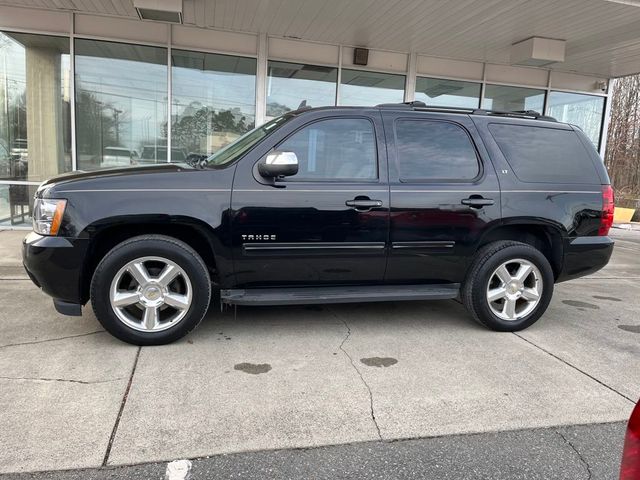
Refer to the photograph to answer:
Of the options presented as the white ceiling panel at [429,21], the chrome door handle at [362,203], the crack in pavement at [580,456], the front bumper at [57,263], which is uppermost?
the white ceiling panel at [429,21]

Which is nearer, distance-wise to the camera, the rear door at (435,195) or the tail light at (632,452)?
the tail light at (632,452)

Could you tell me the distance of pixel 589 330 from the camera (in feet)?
15.4

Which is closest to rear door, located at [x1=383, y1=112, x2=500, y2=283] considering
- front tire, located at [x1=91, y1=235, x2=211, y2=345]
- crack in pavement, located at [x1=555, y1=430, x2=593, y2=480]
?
front tire, located at [x1=91, y1=235, x2=211, y2=345]

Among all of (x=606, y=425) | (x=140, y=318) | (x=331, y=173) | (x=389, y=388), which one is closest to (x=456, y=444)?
(x=389, y=388)

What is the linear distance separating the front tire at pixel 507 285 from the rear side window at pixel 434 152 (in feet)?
2.45

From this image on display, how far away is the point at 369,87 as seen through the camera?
1052 cm

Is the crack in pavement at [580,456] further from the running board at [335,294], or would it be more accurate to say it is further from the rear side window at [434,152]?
the rear side window at [434,152]

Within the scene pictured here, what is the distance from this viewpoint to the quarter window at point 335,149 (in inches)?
158

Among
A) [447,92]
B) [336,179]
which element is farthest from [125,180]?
[447,92]

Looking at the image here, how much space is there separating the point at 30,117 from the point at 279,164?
764 centimetres

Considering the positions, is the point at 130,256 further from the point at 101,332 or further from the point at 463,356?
the point at 463,356

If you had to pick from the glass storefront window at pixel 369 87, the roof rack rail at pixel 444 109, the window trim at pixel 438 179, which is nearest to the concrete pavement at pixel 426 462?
the window trim at pixel 438 179

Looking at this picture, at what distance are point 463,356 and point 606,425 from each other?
1.12m

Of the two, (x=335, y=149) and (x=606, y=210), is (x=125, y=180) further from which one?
(x=606, y=210)
